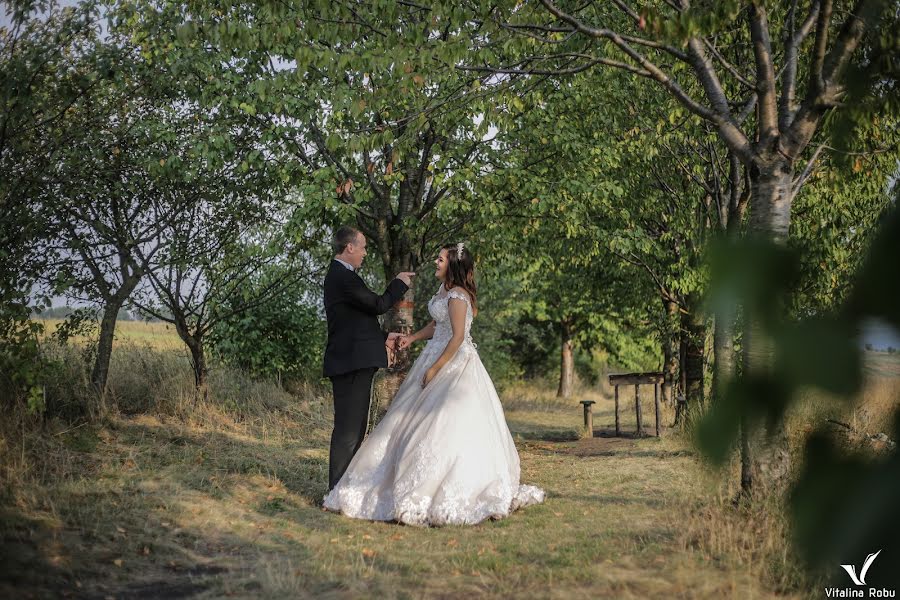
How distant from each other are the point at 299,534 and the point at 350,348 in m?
1.70

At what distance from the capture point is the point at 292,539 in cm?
582

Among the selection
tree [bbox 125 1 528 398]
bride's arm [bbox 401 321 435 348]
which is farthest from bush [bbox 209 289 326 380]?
bride's arm [bbox 401 321 435 348]

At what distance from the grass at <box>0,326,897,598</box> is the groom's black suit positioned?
69cm

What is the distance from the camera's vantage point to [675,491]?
7297 millimetres

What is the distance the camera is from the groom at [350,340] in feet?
22.8

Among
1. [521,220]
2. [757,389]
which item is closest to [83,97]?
[521,220]

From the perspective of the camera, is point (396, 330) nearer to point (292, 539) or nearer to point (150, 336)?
point (150, 336)

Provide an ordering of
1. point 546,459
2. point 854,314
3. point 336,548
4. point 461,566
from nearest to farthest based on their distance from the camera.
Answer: point 854,314 → point 461,566 → point 336,548 → point 546,459

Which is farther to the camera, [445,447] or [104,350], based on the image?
[104,350]

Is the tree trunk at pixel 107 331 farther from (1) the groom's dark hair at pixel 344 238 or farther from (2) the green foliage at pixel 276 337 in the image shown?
(1) the groom's dark hair at pixel 344 238

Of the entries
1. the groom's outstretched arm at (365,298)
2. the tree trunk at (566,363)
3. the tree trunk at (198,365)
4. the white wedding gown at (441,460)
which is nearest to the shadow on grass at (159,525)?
the white wedding gown at (441,460)

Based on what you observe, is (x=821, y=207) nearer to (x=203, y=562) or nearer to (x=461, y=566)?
(x=461, y=566)

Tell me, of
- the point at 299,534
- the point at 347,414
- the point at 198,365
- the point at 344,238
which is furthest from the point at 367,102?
the point at 198,365

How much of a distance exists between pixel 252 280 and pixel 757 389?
12355 mm
